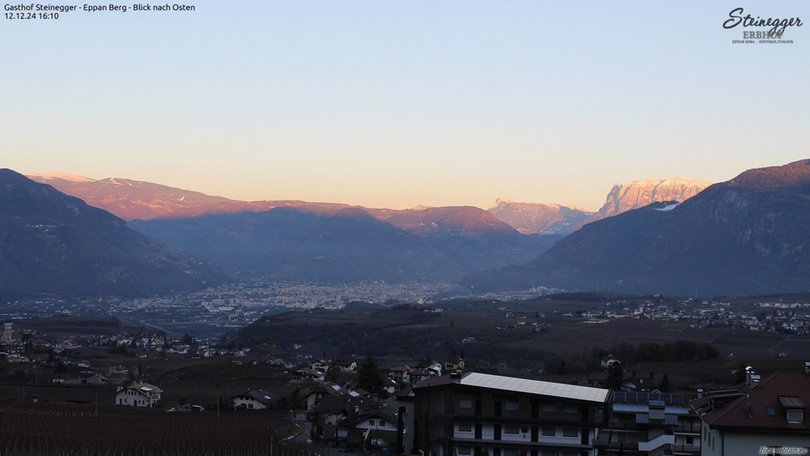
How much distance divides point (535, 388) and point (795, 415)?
1056 centimetres

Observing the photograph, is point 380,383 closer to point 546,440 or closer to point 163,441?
point 163,441

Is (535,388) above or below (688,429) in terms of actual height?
above

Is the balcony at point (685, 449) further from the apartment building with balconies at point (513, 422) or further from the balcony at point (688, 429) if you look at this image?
the apartment building with balconies at point (513, 422)

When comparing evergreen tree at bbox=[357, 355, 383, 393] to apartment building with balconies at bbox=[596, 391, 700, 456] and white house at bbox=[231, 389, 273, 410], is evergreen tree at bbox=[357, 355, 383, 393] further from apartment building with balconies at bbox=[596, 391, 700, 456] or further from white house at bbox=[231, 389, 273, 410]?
apartment building with balconies at bbox=[596, 391, 700, 456]

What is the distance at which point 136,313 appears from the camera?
194250 millimetres

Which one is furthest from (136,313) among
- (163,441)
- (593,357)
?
(163,441)

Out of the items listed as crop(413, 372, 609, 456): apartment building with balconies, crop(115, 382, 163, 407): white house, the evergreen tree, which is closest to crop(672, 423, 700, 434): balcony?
crop(413, 372, 609, 456): apartment building with balconies

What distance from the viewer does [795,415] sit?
827 inches

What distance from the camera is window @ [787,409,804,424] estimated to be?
68.8ft

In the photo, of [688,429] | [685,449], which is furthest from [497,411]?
[688,429]

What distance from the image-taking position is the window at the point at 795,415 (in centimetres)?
2097

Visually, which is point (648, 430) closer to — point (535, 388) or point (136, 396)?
point (535, 388)

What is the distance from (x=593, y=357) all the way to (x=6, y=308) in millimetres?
124227

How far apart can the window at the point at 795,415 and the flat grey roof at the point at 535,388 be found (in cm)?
910
